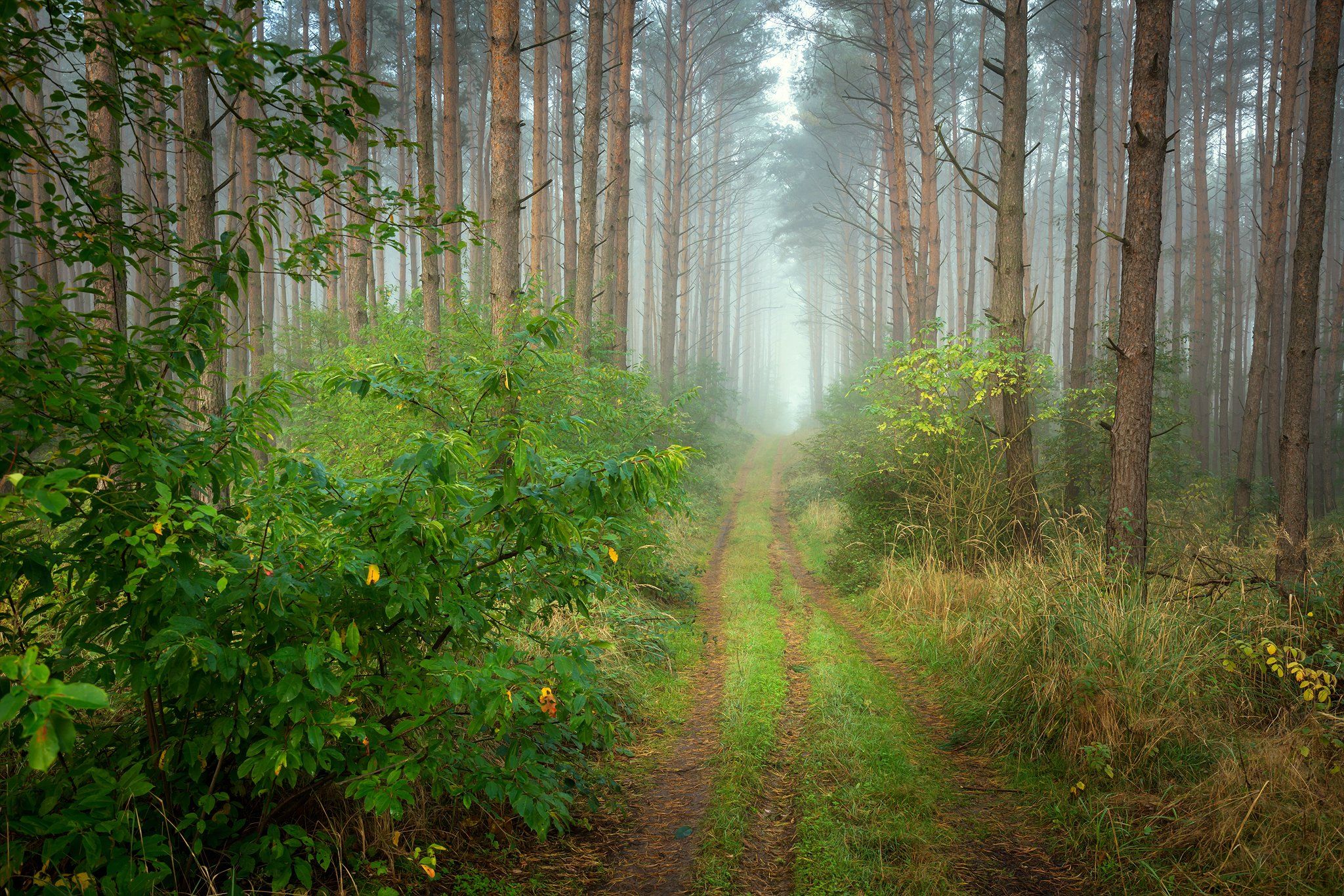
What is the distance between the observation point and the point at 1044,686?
500 cm

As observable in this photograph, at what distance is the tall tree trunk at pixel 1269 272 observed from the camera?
41.5 ft

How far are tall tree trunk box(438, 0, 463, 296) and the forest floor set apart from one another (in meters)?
8.88

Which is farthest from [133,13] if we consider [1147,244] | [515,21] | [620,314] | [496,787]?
[620,314]

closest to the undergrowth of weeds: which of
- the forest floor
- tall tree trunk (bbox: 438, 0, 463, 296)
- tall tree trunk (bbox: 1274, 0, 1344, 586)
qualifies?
the forest floor

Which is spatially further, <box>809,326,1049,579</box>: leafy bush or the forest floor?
<box>809,326,1049,579</box>: leafy bush

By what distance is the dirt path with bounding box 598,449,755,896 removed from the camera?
148 inches

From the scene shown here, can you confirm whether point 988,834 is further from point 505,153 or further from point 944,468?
point 505,153

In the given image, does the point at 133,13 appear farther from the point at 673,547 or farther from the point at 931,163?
the point at 931,163

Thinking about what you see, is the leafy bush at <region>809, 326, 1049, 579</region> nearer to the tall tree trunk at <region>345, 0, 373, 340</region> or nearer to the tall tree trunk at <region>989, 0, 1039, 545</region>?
the tall tree trunk at <region>989, 0, 1039, 545</region>

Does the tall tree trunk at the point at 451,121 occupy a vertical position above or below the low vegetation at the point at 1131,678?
above

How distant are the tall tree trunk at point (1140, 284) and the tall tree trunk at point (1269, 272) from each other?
8.57m

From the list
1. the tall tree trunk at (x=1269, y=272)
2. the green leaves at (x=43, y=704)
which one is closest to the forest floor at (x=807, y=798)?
the green leaves at (x=43, y=704)

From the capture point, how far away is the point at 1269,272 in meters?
13.3

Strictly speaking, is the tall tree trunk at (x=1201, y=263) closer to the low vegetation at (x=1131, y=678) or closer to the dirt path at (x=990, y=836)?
the low vegetation at (x=1131, y=678)
